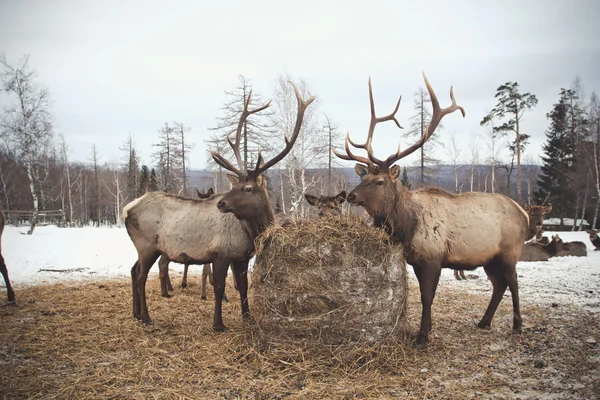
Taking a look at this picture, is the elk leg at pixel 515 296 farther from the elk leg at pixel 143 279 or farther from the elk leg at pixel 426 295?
the elk leg at pixel 143 279

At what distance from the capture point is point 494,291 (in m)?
5.95

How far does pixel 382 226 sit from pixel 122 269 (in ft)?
33.0

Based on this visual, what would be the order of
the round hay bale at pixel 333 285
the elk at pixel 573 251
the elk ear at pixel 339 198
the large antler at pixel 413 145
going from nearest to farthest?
1. the round hay bale at pixel 333 285
2. the large antler at pixel 413 145
3. the elk ear at pixel 339 198
4. the elk at pixel 573 251

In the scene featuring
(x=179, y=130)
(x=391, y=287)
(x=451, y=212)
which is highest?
(x=179, y=130)

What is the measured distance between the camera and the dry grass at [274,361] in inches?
150

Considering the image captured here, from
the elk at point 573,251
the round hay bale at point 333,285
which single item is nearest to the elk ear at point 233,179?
the round hay bale at point 333,285

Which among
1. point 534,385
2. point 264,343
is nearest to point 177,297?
point 264,343

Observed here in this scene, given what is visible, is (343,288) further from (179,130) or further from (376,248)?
(179,130)

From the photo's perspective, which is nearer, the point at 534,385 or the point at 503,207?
the point at 534,385

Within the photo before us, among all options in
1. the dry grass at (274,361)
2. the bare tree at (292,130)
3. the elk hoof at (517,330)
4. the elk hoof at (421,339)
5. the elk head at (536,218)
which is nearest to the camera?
the dry grass at (274,361)

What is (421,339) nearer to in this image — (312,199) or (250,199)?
(250,199)

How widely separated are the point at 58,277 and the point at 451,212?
10.6 meters

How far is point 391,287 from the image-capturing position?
4.68 meters

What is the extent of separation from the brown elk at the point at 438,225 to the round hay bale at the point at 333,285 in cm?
50
